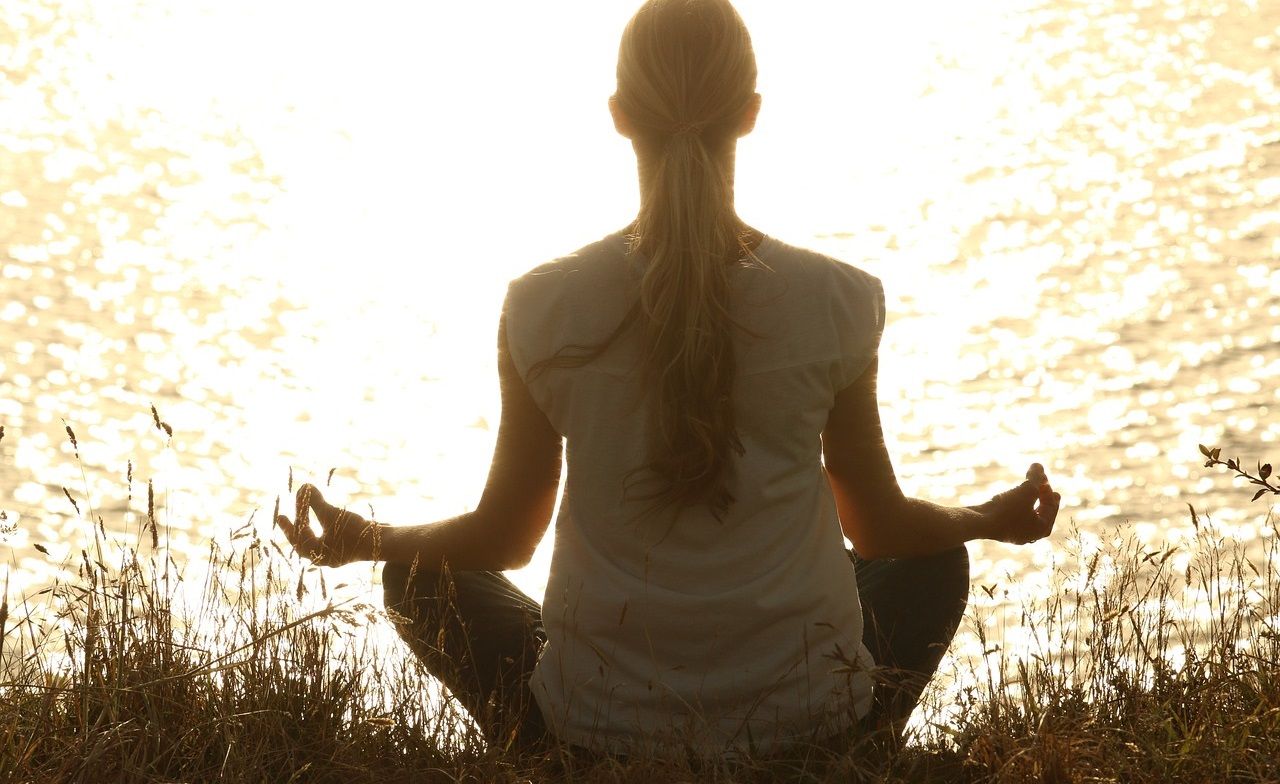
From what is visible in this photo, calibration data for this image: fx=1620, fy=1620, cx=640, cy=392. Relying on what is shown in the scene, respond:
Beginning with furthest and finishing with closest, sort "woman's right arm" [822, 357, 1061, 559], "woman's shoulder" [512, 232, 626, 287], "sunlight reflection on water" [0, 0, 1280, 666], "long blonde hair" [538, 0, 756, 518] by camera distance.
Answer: "sunlight reflection on water" [0, 0, 1280, 666]
"woman's right arm" [822, 357, 1061, 559]
"woman's shoulder" [512, 232, 626, 287]
"long blonde hair" [538, 0, 756, 518]

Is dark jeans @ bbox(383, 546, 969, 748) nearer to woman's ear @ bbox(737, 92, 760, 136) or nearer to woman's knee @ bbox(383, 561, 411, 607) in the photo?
woman's knee @ bbox(383, 561, 411, 607)

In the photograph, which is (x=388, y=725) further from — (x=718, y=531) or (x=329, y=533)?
(x=718, y=531)

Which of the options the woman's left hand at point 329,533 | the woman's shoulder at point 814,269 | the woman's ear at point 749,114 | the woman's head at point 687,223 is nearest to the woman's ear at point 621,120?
the woman's head at point 687,223

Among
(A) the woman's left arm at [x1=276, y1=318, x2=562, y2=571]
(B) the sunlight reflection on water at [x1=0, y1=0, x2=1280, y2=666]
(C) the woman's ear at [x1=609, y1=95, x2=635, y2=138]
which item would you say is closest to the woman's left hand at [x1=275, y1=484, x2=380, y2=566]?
(A) the woman's left arm at [x1=276, y1=318, x2=562, y2=571]

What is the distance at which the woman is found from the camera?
2529mm

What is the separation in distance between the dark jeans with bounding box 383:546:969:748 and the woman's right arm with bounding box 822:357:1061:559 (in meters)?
0.07

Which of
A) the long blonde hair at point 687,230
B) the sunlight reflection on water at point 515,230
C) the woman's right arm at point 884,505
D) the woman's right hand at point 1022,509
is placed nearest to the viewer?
the long blonde hair at point 687,230

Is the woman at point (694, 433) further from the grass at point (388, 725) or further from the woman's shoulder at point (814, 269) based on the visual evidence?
the grass at point (388, 725)

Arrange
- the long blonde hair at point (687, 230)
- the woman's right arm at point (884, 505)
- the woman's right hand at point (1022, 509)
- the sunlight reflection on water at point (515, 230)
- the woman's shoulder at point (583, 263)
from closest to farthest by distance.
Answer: the long blonde hair at point (687, 230)
the woman's shoulder at point (583, 263)
the woman's right arm at point (884, 505)
the woman's right hand at point (1022, 509)
the sunlight reflection on water at point (515, 230)

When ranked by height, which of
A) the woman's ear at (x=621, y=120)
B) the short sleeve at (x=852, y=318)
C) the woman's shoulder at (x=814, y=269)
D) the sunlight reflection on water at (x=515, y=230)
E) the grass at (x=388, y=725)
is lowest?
the grass at (x=388, y=725)

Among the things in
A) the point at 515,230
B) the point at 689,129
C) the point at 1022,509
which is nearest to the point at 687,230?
the point at 689,129

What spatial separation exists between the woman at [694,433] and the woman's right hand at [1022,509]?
0.30m

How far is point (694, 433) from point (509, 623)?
0.69 m

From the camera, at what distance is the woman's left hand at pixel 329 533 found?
9.67 ft
